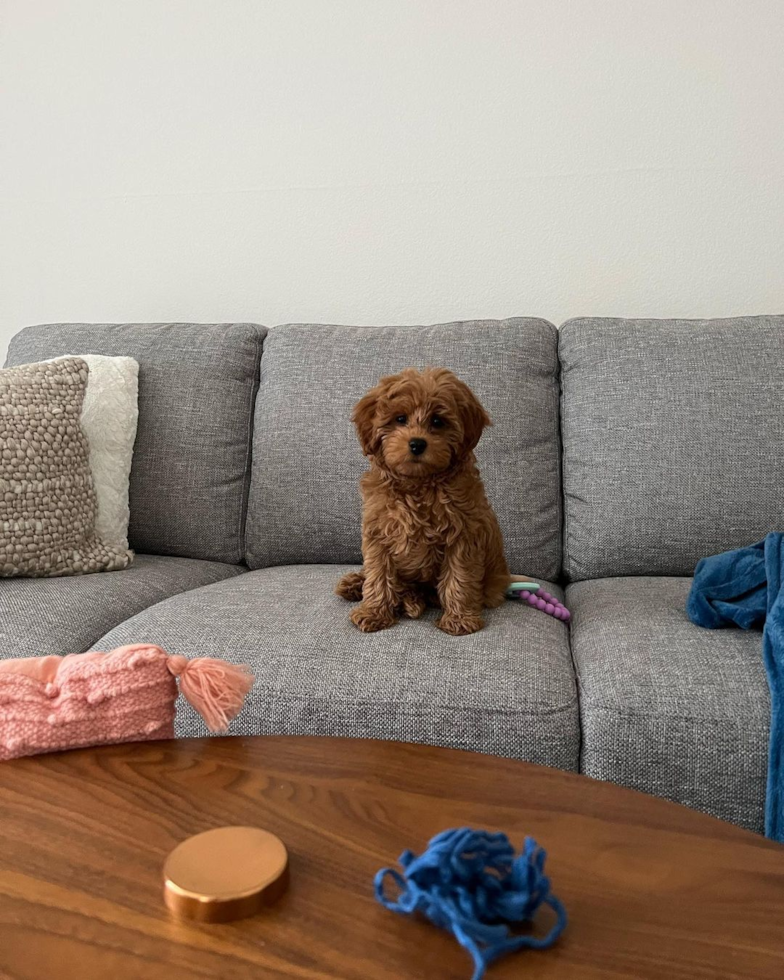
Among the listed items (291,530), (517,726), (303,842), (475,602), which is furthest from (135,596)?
(303,842)

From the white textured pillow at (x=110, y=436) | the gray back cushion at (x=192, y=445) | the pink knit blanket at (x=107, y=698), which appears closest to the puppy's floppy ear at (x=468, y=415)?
the pink knit blanket at (x=107, y=698)

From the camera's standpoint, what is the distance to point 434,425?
1.35m

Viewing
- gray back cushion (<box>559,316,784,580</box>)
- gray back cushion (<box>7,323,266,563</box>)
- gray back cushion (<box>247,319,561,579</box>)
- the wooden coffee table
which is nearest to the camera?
the wooden coffee table

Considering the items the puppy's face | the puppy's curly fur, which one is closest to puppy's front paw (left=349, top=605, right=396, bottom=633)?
the puppy's curly fur

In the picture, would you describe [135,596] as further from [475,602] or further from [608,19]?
[608,19]

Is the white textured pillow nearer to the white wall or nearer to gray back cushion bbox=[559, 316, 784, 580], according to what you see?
the white wall

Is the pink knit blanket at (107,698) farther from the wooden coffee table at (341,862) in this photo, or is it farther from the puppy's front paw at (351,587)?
the puppy's front paw at (351,587)

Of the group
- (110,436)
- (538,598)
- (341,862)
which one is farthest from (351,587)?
(341,862)

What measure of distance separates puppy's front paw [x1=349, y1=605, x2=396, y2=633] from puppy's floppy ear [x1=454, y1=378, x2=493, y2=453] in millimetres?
322

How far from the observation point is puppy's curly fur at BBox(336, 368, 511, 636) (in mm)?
1334

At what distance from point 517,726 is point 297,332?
1243 millimetres

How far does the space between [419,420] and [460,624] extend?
1.15 feet

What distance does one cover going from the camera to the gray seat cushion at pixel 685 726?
1099mm

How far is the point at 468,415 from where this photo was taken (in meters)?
1.37
